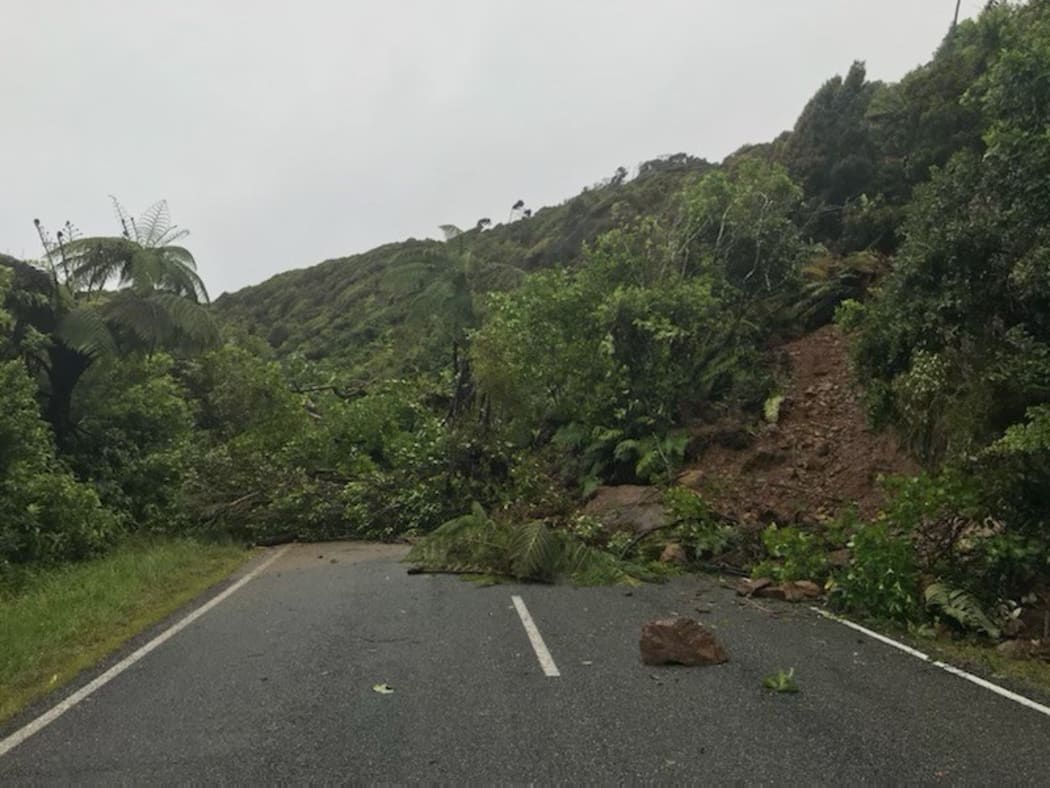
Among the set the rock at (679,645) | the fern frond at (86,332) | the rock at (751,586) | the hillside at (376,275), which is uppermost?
the hillside at (376,275)

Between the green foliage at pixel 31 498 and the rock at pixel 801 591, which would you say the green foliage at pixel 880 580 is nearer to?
the rock at pixel 801 591

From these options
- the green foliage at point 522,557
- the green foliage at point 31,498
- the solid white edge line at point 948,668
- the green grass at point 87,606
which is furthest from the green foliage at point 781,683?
the green foliage at point 31,498

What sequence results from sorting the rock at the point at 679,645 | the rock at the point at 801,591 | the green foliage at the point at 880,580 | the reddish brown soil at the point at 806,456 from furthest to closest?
the reddish brown soil at the point at 806,456, the rock at the point at 801,591, the green foliage at the point at 880,580, the rock at the point at 679,645

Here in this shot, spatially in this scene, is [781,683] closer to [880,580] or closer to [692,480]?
[880,580]

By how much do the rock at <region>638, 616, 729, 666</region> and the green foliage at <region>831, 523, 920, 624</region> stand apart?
2660mm

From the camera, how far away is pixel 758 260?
21.7 metres

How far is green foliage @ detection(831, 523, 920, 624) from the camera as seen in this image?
8453 millimetres

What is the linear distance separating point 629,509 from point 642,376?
5444 millimetres

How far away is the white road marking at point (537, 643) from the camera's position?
6.43 metres

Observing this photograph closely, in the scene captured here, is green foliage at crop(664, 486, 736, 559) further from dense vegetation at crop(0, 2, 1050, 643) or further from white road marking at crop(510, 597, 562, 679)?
white road marking at crop(510, 597, 562, 679)

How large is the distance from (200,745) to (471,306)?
2030cm

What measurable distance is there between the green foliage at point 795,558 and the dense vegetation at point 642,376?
4cm

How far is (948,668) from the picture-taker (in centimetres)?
670

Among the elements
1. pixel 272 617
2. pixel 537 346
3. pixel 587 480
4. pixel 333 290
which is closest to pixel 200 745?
pixel 272 617
